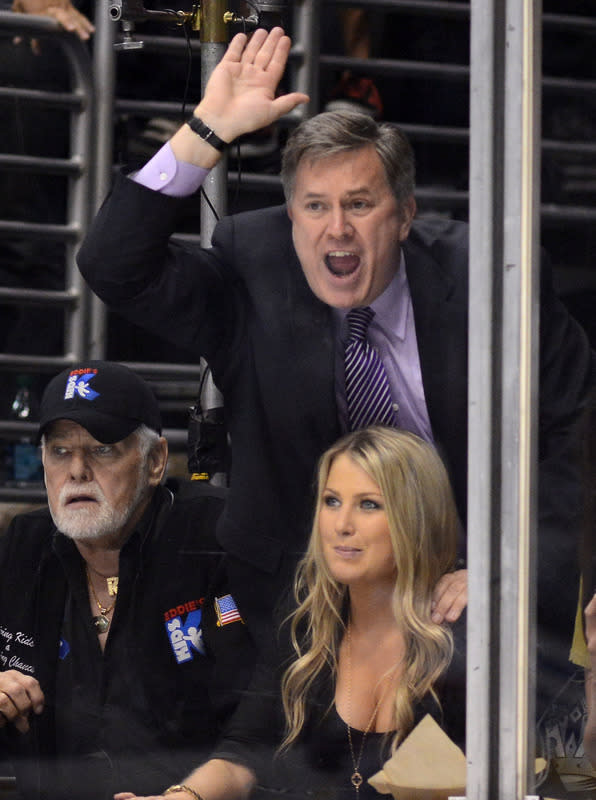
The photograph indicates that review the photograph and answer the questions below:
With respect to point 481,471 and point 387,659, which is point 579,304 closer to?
point 481,471

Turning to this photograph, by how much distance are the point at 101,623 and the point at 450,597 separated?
2.61 ft

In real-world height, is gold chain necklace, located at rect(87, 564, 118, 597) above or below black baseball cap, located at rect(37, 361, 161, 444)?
below

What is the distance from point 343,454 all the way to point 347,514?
13 centimetres

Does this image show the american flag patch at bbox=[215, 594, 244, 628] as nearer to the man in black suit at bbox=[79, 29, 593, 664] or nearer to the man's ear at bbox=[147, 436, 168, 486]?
the man in black suit at bbox=[79, 29, 593, 664]

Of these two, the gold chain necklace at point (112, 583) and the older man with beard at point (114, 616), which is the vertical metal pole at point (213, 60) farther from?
the gold chain necklace at point (112, 583)

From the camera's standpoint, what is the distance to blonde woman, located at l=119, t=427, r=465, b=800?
2.73 metres

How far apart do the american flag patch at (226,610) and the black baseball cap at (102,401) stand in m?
0.40

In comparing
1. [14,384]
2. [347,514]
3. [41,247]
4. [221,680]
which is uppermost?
[41,247]

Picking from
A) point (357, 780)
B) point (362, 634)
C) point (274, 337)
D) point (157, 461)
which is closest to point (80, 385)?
point (157, 461)

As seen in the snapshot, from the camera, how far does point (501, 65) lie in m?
2.66

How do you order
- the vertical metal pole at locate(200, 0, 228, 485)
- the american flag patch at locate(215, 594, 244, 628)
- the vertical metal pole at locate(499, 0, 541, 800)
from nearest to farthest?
the vertical metal pole at locate(499, 0, 541, 800) < the vertical metal pole at locate(200, 0, 228, 485) < the american flag patch at locate(215, 594, 244, 628)

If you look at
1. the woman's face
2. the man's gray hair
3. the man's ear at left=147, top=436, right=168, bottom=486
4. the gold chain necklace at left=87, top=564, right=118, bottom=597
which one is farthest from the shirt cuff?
the gold chain necklace at left=87, top=564, right=118, bottom=597

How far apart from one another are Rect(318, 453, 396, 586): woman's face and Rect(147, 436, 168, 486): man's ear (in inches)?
14.7

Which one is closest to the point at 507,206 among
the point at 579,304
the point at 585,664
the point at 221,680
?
the point at 579,304
